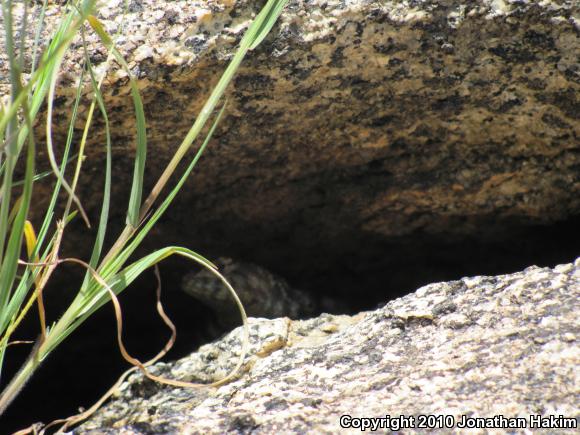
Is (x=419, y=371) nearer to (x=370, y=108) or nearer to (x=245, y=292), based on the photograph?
(x=370, y=108)

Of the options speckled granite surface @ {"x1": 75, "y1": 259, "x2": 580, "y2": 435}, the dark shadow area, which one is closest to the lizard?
the dark shadow area

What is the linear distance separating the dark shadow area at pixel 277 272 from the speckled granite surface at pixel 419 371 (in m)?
0.55

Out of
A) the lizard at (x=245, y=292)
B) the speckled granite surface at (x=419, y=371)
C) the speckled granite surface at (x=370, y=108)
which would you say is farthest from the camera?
the lizard at (x=245, y=292)

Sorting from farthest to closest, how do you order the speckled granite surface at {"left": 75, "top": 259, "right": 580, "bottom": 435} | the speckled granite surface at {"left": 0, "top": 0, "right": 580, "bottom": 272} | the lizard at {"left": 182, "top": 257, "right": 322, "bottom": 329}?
the lizard at {"left": 182, "top": 257, "right": 322, "bottom": 329}, the speckled granite surface at {"left": 0, "top": 0, "right": 580, "bottom": 272}, the speckled granite surface at {"left": 75, "top": 259, "right": 580, "bottom": 435}

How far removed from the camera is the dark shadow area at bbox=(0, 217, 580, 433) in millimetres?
1682

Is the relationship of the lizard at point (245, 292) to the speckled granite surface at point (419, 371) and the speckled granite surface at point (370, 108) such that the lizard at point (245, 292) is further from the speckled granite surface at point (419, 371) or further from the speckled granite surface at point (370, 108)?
the speckled granite surface at point (419, 371)

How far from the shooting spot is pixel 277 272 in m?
1.85

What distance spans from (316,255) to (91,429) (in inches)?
32.3

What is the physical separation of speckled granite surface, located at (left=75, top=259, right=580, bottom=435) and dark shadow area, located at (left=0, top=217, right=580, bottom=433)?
0.55 metres

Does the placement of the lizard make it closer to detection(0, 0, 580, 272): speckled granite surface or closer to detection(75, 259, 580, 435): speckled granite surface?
detection(0, 0, 580, 272): speckled granite surface

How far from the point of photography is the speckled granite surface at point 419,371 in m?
0.94

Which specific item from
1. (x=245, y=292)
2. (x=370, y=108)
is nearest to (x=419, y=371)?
(x=370, y=108)

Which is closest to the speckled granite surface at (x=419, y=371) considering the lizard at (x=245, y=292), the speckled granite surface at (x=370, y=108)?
the speckled granite surface at (x=370, y=108)

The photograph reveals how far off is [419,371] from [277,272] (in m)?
0.88
